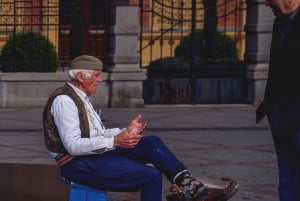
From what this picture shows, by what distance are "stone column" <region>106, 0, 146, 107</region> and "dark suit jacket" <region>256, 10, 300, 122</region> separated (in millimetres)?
10444

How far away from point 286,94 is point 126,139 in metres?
1.09

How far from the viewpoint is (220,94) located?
56.0 feet

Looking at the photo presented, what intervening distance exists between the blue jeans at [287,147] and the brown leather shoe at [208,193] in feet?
1.19

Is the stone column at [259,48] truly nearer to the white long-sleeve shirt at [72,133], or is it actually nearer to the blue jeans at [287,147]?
the blue jeans at [287,147]

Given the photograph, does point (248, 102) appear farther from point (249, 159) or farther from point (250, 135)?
point (249, 159)

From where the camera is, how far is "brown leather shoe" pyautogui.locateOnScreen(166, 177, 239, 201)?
580cm

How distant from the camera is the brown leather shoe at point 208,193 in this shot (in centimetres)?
580

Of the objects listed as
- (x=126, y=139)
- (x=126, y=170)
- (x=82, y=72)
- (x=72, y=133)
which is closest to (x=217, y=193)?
(x=126, y=170)

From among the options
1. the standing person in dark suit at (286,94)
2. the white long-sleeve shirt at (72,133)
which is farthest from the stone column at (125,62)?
the white long-sleeve shirt at (72,133)

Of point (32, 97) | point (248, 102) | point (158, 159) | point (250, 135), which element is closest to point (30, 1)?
point (32, 97)

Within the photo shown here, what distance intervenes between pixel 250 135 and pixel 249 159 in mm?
2416

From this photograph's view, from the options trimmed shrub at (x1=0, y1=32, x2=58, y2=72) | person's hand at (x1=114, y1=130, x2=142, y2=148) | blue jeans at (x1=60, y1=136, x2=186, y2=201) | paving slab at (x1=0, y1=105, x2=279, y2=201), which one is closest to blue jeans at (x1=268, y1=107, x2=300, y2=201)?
blue jeans at (x1=60, y1=136, x2=186, y2=201)

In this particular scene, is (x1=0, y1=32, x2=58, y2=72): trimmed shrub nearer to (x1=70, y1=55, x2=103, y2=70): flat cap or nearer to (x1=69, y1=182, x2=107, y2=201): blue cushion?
(x1=70, y1=55, x2=103, y2=70): flat cap

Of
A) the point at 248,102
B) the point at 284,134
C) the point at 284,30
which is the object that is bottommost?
the point at 248,102
